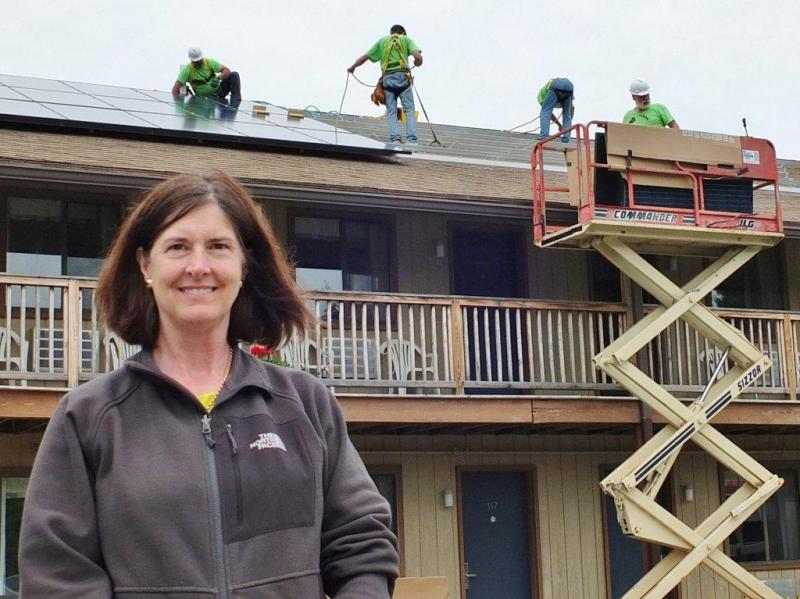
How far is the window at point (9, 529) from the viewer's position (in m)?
13.5

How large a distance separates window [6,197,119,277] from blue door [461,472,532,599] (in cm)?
507

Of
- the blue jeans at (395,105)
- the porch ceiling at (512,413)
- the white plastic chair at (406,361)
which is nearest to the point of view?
the porch ceiling at (512,413)

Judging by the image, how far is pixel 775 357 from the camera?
17062 millimetres

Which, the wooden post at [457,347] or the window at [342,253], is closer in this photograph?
the wooden post at [457,347]

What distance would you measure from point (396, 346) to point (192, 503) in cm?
1194

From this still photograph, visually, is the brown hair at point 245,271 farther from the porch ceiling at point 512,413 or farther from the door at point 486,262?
the door at point 486,262

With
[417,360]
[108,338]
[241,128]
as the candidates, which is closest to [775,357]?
[417,360]

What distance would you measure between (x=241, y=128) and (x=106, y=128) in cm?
180

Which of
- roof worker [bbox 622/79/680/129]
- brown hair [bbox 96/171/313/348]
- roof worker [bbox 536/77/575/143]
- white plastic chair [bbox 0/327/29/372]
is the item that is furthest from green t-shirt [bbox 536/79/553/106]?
brown hair [bbox 96/171/313/348]

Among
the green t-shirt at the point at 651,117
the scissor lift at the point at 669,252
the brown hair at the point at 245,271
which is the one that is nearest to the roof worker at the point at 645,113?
the green t-shirt at the point at 651,117

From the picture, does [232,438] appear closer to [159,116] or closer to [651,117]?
[159,116]

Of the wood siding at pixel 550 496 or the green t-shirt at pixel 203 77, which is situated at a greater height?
the green t-shirt at pixel 203 77

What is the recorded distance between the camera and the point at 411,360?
14.0 metres

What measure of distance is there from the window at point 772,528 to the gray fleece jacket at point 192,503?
15255mm
